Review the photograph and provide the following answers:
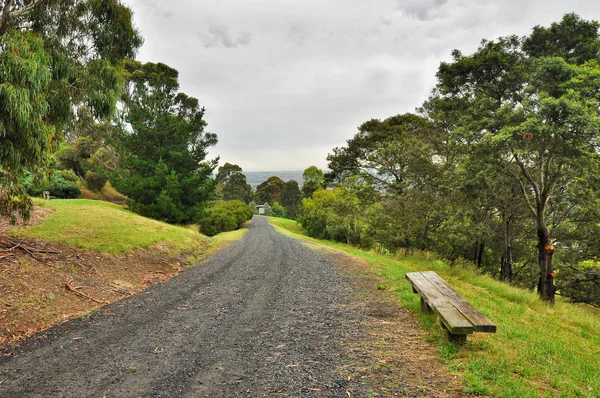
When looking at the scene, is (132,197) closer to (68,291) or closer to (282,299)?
(68,291)

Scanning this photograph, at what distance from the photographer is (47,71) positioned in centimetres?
603

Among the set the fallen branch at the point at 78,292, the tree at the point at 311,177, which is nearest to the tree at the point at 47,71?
the fallen branch at the point at 78,292

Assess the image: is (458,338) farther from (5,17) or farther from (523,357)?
(5,17)

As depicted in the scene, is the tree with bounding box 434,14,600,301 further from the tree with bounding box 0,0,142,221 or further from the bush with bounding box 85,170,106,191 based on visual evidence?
the bush with bounding box 85,170,106,191

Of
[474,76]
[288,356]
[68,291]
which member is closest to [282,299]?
[288,356]

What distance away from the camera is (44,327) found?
5055 mm

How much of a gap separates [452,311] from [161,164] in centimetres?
1837

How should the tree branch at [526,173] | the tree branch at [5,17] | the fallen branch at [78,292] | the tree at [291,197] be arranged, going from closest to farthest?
the fallen branch at [78,292] < the tree branch at [5,17] < the tree branch at [526,173] < the tree at [291,197]

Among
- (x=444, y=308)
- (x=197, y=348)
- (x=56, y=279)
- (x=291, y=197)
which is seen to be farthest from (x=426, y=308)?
(x=291, y=197)

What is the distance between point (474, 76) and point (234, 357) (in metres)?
14.1

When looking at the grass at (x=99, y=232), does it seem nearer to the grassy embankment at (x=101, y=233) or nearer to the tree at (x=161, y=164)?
the grassy embankment at (x=101, y=233)

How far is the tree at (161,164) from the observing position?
18.9m

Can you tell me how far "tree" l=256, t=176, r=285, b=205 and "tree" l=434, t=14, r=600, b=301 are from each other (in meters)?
71.9

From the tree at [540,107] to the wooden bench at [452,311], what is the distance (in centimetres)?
599
